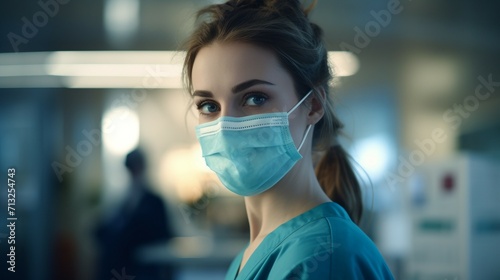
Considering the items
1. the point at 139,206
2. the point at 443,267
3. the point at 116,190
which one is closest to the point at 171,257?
the point at 139,206

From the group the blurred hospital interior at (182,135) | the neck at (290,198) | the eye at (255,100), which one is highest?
the blurred hospital interior at (182,135)

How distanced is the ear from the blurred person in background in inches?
106

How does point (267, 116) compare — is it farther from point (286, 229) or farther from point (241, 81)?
point (286, 229)

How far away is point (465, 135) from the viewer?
5.61m

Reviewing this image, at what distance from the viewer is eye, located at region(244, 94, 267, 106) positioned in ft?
3.87

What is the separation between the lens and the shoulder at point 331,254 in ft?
3.12

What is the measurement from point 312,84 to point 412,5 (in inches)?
171

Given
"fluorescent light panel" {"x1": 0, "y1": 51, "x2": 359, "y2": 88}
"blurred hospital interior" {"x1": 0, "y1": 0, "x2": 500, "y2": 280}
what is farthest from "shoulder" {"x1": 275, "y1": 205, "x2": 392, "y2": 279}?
"fluorescent light panel" {"x1": 0, "y1": 51, "x2": 359, "y2": 88}

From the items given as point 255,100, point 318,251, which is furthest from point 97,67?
point 318,251

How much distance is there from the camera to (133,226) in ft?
12.4

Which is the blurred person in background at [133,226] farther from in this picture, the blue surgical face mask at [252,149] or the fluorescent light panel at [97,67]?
the blue surgical face mask at [252,149]

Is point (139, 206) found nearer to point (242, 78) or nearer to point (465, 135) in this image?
point (242, 78)

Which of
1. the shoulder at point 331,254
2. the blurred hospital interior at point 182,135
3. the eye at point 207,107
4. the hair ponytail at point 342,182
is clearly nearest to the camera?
the shoulder at point 331,254

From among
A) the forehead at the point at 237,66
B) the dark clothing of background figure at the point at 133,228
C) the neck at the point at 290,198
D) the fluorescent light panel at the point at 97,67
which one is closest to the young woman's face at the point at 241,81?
the forehead at the point at 237,66
